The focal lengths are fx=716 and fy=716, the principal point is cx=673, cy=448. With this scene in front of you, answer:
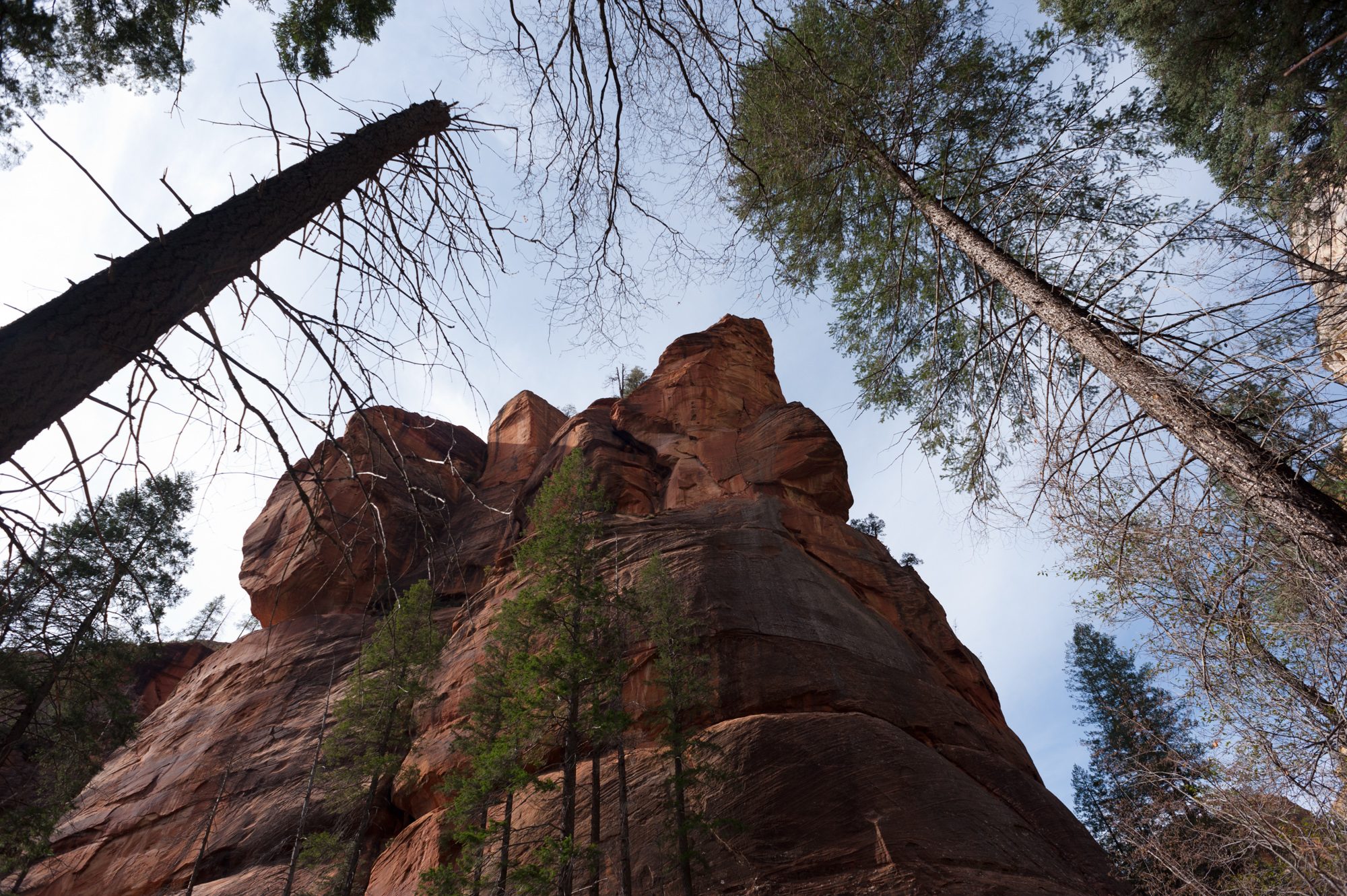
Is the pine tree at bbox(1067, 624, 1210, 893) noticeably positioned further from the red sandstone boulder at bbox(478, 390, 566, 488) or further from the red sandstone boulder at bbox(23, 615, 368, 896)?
the red sandstone boulder at bbox(478, 390, 566, 488)

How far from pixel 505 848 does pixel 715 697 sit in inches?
193

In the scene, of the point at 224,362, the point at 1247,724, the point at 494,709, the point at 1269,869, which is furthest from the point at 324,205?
the point at 494,709

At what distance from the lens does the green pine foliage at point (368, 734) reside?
1741 centimetres

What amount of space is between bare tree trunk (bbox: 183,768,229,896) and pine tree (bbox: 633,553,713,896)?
40.8 ft

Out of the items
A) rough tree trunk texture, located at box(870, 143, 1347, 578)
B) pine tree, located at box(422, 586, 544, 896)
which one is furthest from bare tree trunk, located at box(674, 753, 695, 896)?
rough tree trunk texture, located at box(870, 143, 1347, 578)

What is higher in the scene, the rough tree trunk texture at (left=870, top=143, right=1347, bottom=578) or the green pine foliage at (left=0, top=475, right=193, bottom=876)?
the green pine foliage at (left=0, top=475, right=193, bottom=876)

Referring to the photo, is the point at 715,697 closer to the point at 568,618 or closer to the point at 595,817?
the point at 595,817

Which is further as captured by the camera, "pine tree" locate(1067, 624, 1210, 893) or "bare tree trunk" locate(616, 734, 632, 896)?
"bare tree trunk" locate(616, 734, 632, 896)

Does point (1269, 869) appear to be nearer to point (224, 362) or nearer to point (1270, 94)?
point (1270, 94)

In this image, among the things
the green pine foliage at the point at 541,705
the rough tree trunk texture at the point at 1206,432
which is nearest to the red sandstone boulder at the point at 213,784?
the green pine foliage at the point at 541,705

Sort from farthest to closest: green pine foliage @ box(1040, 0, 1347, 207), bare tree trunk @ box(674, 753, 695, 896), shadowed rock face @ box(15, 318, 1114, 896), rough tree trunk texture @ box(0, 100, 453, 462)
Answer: shadowed rock face @ box(15, 318, 1114, 896) < bare tree trunk @ box(674, 753, 695, 896) < green pine foliage @ box(1040, 0, 1347, 207) < rough tree trunk texture @ box(0, 100, 453, 462)

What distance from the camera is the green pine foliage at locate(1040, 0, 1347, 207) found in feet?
23.8

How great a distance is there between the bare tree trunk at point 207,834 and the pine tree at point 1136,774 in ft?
64.5

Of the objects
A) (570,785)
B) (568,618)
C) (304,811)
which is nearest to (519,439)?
(304,811)
